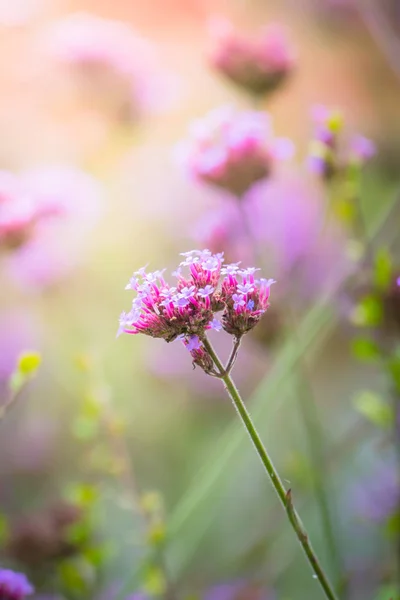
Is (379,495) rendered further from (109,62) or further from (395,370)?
(109,62)

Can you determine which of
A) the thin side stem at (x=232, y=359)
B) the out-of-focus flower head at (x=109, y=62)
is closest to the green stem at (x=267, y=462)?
the thin side stem at (x=232, y=359)

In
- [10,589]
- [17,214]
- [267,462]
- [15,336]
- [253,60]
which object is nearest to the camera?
[267,462]

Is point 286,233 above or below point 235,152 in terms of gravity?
above

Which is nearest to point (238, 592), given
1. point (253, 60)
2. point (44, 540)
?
point (44, 540)

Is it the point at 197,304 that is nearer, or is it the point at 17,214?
the point at 197,304

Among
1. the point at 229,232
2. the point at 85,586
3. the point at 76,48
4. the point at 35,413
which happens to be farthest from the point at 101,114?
the point at 85,586

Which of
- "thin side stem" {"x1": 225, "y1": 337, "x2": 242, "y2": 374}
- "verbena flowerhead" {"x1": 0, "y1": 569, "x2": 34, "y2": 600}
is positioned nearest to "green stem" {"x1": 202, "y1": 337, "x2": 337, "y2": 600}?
"thin side stem" {"x1": 225, "y1": 337, "x2": 242, "y2": 374}

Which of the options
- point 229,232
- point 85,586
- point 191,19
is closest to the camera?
point 85,586

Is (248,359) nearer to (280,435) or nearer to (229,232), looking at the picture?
(280,435)
